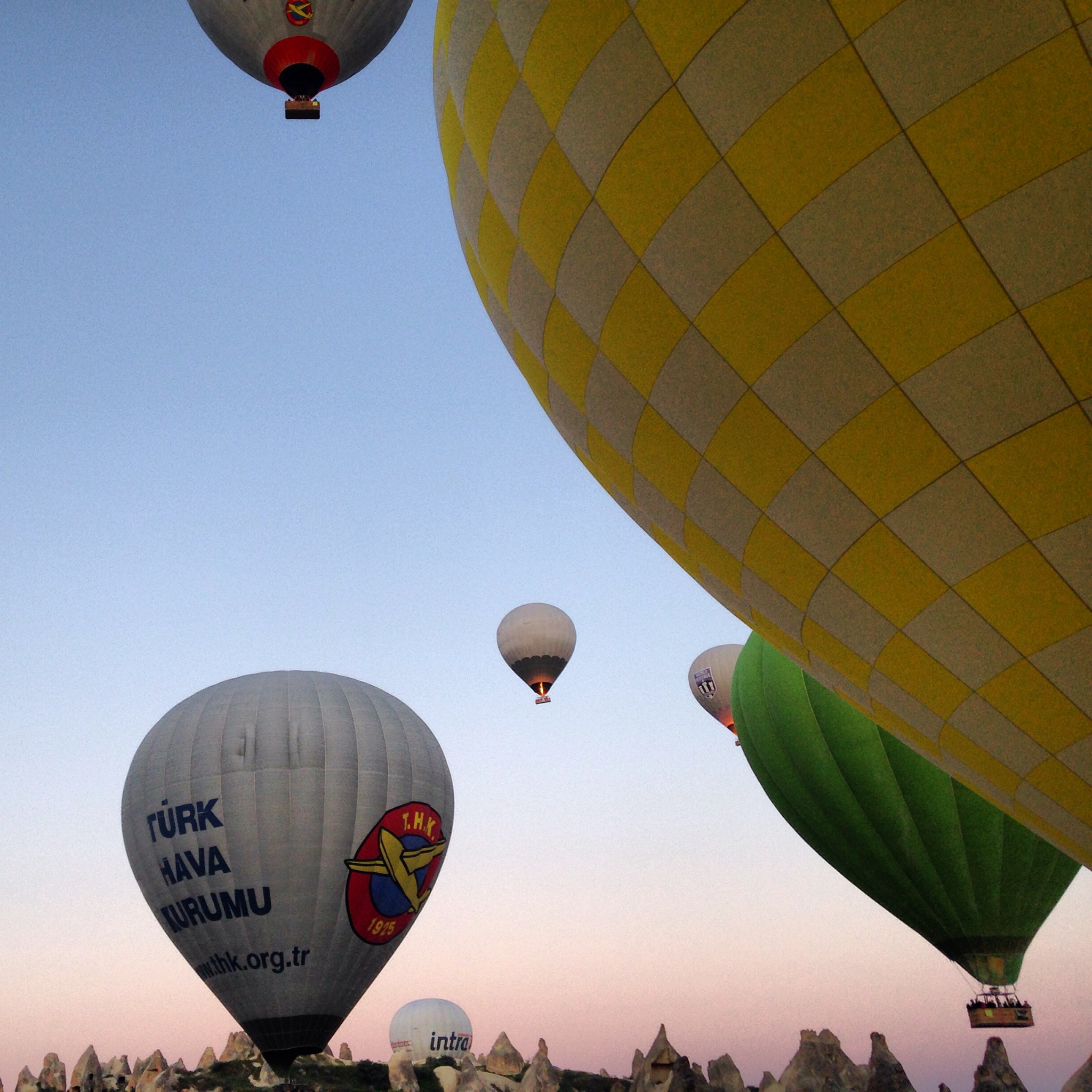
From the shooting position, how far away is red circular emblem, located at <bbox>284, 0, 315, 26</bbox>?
19266 mm

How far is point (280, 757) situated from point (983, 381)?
15.7 meters

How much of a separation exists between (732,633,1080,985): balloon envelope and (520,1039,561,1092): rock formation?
106 feet

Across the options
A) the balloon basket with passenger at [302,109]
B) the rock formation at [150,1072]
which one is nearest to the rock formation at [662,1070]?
the rock formation at [150,1072]

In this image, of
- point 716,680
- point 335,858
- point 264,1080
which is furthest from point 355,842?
point 264,1080

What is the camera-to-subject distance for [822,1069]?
1331 inches

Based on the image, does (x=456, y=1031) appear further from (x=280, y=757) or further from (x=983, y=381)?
(x=983, y=381)

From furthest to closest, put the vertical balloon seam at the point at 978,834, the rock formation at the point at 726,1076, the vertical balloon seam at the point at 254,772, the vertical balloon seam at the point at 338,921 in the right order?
the rock formation at the point at 726,1076 < the vertical balloon seam at the point at 338,921 < the vertical balloon seam at the point at 254,772 < the vertical balloon seam at the point at 978,834

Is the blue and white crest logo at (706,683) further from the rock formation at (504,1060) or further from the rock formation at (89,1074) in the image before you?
the rock formation at (89,1074)

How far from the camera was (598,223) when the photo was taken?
234 inches

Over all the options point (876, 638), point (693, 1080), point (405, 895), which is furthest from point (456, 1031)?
point (876, 638)

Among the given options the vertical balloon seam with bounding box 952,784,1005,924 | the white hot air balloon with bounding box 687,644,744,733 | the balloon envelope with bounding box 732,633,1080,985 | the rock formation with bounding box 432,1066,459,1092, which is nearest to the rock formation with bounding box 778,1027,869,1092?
the white hot air balloon with bounding box 687,644,744,733

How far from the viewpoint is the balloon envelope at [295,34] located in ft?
63.5

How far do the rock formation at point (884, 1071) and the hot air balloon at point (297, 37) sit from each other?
29464 mm

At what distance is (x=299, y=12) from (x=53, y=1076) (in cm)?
4243
